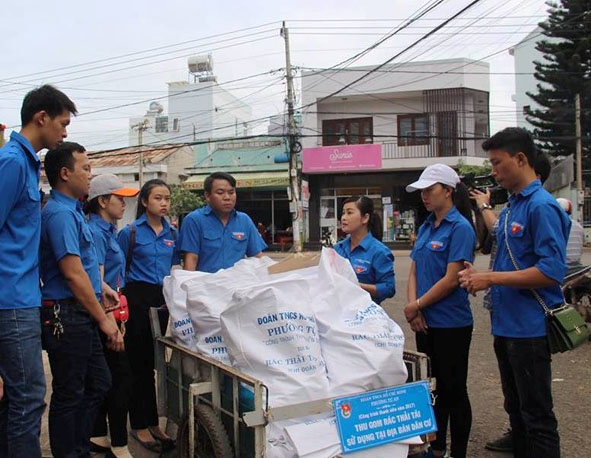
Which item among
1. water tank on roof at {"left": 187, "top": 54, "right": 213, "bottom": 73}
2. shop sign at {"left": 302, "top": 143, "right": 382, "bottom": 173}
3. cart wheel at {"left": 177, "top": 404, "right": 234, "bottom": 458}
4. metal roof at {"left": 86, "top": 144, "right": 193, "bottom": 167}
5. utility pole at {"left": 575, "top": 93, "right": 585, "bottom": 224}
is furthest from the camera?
water tank on roof at {"left": 187, "top": 54, "right": 213, "bottom": 73}

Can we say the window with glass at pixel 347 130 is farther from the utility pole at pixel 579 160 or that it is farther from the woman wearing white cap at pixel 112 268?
the woman wearing white cap at pixel 112 268

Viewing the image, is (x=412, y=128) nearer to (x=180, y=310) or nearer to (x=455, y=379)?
(x=455, y=379)

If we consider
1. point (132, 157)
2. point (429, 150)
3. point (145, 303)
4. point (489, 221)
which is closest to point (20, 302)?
point (145, 303)

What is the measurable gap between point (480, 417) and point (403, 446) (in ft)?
6.56

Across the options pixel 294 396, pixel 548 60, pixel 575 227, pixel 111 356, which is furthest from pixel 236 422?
pixel 548 60

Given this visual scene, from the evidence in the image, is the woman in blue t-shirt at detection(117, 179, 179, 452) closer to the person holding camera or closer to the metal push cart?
the metal push cart

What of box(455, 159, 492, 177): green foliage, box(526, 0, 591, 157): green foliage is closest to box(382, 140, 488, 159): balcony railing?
box(455, 159, 492, 177): green foliage

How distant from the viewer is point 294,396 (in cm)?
220

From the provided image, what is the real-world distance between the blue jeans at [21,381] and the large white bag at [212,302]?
2.45 ft

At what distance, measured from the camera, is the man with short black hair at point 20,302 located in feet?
6.98

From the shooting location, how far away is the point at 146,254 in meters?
3.63

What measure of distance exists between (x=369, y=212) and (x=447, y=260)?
709 millimetres

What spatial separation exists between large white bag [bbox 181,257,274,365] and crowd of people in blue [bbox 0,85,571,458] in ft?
1.40

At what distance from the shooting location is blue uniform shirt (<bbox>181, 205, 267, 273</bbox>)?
12.4 feet
